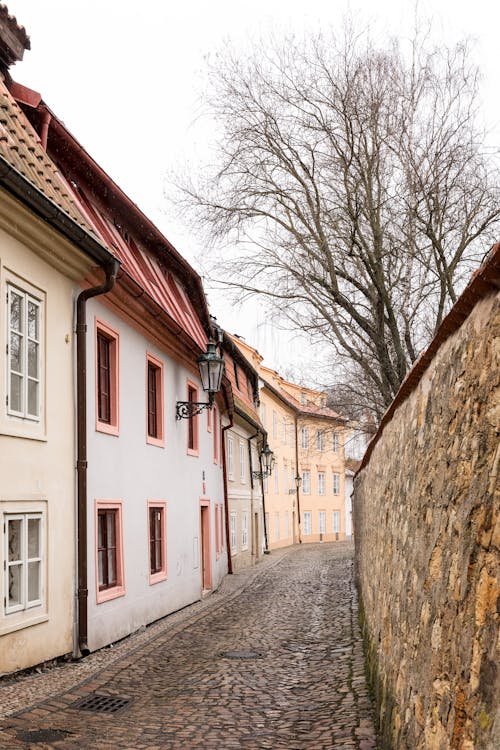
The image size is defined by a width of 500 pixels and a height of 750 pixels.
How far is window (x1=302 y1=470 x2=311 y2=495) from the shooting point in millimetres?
52375

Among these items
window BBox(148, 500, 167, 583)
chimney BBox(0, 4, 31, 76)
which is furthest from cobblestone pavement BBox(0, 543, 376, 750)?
chimney BBox(0, 4, 31, 76)

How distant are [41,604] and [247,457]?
69.6ft

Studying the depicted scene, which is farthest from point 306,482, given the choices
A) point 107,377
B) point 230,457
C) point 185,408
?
point 107,377

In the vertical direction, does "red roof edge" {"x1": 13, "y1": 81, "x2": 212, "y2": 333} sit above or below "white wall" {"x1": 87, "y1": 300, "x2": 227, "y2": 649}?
above

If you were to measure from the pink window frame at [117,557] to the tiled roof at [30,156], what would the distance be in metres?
3.44

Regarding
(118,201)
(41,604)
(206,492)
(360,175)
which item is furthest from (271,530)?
(41,604)

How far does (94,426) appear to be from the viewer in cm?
1091

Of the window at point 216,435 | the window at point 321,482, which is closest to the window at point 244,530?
the window at point 216,435

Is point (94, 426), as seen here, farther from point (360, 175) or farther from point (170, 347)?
point (360, 175)

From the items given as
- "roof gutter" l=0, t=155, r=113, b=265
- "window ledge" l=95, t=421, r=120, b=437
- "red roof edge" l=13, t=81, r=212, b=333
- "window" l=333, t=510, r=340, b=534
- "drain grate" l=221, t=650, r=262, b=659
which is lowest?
"drain grate" l=221, t=650, r=262, b=659

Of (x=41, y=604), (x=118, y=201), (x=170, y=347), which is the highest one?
(x=118, y=201)

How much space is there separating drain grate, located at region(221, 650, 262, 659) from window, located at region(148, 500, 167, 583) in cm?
355

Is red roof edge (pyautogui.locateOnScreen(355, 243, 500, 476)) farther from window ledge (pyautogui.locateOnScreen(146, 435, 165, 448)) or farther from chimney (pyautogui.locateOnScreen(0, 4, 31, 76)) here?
window ledge (pyautogui.locateOnScreen(146, 435, 165, 448))

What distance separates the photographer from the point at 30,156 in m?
9.73
